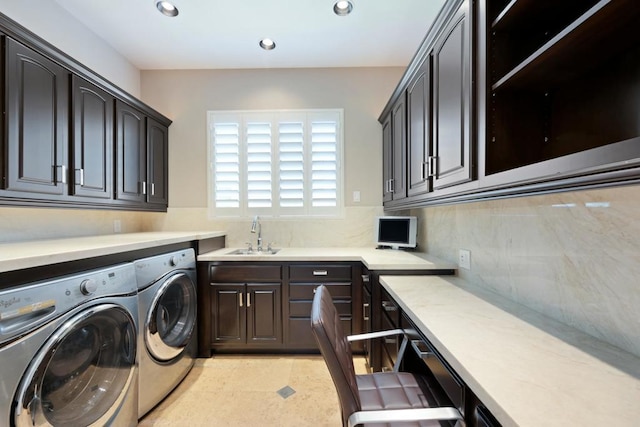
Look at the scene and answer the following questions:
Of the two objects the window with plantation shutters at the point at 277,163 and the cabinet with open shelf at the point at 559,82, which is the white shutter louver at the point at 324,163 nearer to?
the window with plantation shutters at the point at 277,163

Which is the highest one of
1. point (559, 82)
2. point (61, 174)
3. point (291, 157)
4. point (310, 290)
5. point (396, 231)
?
point (291, 157)

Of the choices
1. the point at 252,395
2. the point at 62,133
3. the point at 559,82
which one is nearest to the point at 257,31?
the point at 62,133

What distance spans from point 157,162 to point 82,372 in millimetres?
2013

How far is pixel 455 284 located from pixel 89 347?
1957mm

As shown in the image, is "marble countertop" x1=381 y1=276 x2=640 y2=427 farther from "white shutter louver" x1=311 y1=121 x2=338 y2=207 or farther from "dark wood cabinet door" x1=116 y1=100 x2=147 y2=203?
"dark wood cabinet door" x1=116 y1=100 x2=147 y2=203

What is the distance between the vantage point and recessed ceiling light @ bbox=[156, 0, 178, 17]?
6.65 feet

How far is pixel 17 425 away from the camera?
3.28 feet

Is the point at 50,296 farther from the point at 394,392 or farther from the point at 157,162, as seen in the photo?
the point at 157,162

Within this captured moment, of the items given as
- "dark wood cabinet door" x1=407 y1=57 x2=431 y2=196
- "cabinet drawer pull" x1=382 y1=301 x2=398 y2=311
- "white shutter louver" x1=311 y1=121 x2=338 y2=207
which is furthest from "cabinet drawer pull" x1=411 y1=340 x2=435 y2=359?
"white shutter louver" x1=311 y1=121 x2=338 y2=207

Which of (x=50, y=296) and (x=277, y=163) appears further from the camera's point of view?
(x=277, y=163)

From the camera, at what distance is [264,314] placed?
7.84ft

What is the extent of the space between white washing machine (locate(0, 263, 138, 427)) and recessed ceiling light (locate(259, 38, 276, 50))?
7.12 feet

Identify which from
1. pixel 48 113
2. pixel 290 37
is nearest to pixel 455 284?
pixel 290 37

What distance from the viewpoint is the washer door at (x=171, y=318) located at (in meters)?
1.75
